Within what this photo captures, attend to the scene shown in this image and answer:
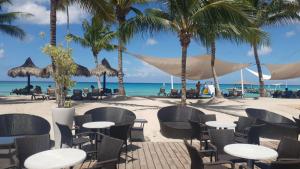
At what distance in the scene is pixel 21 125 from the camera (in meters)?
4.82

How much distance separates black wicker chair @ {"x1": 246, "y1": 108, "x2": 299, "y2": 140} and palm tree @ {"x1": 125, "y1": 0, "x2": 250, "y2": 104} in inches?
136

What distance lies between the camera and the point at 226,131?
4145mm

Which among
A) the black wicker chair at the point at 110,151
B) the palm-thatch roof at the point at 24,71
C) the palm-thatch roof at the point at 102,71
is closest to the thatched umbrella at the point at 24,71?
the palm-thatch roof at the point at 24,71

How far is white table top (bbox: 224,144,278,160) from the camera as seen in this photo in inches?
127

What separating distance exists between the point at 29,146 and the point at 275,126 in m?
4.87

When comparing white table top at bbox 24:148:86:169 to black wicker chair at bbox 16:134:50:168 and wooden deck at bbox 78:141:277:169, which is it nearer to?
black wicker chair at bbox 16:134:50:168

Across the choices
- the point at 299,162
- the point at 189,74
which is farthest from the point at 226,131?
the point at 189,74

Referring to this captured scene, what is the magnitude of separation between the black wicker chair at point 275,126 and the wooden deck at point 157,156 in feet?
0.83

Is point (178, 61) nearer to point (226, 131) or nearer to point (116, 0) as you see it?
point (116, 0)

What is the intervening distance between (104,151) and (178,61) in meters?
13.3

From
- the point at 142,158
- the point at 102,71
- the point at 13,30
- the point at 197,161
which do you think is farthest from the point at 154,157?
the point at 13,30

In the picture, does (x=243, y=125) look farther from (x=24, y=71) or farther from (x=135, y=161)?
(x=24, y=71)

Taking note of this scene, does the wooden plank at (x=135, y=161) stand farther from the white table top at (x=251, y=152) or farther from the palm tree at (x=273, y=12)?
the palm tree at (x=273, y=12)

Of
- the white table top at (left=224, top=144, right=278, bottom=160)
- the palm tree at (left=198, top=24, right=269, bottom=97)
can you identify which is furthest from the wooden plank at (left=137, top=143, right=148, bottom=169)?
the palm tree at (left=198, top=24, right=269, bottom=97)
